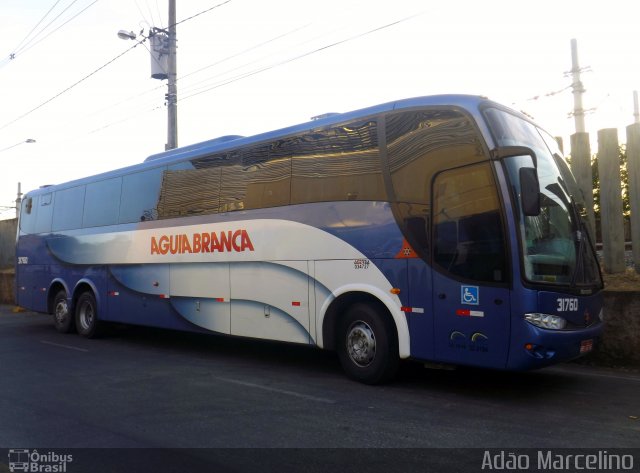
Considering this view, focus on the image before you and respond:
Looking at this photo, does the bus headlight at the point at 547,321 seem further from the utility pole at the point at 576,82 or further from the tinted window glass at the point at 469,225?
the utility pole at the point at 576,82

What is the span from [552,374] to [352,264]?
3213 mm

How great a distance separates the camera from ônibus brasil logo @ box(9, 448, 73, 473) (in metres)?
4.66

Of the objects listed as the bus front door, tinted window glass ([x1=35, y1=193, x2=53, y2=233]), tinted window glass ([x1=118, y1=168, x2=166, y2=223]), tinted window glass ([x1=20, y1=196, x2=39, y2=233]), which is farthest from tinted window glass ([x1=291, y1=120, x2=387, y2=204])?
tinted window glass ([x1=20, y1=196, x2=39, y2=233])

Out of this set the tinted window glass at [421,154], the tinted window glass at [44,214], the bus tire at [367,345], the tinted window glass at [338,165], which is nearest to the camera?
the tinted window glass at [421,154]

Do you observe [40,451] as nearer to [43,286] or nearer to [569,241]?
[569,241]

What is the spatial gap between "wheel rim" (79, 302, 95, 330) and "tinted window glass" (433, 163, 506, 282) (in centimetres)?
929

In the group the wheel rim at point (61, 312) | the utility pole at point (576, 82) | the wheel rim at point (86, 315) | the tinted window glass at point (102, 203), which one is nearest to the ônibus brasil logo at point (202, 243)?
the tinted window glass at point (102, 203)

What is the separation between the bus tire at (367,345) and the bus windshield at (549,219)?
1.95 m

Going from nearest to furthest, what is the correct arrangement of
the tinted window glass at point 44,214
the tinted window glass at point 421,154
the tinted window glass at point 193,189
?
the tinted window glass at point 421,154 < the tinted window glass at point 193,189 < the tinted window glass at point 44,214

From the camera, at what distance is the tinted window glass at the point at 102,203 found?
40.1 feet

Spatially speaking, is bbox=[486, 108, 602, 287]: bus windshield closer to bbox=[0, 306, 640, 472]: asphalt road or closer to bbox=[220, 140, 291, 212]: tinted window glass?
bbox=[0, 306, 640, 472]: asphalt road

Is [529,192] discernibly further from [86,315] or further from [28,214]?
[28,214]

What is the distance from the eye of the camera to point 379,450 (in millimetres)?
4945

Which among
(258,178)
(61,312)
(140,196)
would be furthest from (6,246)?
(258,178)
